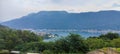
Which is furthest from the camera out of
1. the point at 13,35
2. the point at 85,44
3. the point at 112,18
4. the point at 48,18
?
the point at 48,18

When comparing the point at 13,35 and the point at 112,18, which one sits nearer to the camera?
the point at 13,35

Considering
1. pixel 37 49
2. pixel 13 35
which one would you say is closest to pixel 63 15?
pixel 13 35

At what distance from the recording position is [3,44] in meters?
14.3

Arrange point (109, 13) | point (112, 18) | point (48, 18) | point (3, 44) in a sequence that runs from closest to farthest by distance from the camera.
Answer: point (3, 44)
point (112, 18)
point (109, 13)
point (48, 18)

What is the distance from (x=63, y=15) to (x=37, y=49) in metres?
38.7

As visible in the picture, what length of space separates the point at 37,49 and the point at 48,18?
41.7 metres

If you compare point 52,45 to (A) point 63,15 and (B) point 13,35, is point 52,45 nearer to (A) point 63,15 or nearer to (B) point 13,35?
(B) point 13,35

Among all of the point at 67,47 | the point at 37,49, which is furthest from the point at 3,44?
the point at 67,47

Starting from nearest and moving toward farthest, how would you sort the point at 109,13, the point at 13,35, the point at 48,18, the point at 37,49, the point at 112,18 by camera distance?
the point at 37,49 < the point at 13,35 < the point at 112,18 < the point at 109,13 < the point at 48,18

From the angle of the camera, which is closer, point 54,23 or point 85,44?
point 85,44

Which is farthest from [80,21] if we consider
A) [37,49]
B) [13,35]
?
[37,49]

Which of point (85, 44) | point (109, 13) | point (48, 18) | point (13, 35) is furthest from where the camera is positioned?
point (48, 18)

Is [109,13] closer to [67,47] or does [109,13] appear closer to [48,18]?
[48,18]

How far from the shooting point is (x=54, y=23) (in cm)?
4453
